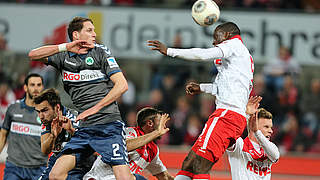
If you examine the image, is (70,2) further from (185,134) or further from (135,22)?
(185,134)

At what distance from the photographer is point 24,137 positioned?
24.1 ft

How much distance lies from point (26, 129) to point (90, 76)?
1922 mm

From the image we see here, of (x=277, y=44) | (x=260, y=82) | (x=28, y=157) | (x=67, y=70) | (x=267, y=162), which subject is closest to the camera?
(x=67, y=70)

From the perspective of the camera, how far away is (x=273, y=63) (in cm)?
1384

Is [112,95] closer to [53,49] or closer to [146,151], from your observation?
[53,49]

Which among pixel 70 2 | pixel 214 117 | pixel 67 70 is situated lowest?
pixel 214 117

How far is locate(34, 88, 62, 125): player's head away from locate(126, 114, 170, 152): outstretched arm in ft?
3.21

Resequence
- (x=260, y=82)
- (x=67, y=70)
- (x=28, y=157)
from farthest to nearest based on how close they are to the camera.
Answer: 1. (x=260, y=82)
2. (x=28, y=157)
3. (x=67, y=70)

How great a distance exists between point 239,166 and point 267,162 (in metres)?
0.33

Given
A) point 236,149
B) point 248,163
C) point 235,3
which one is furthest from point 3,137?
point 235,3

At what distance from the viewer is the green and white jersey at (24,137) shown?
24.0 feet

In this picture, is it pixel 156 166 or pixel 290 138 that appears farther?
pixel 290 138

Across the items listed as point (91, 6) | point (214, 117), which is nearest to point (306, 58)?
point (91, 6)

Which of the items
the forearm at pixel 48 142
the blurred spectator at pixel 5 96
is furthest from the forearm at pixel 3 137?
the blurred spectator at pixel 5 96
